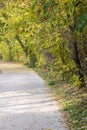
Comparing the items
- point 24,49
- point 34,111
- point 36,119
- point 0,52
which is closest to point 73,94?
point 34,111

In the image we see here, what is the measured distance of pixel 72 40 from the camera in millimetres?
14680

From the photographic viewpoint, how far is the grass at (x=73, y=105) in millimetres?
10312

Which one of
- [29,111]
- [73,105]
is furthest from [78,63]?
[29,111]

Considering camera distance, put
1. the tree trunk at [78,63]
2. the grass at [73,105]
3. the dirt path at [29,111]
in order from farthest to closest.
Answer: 1. the tree trunk at [78,63]
2. the dirt path at [29,111]
3. the grass at [73,105]

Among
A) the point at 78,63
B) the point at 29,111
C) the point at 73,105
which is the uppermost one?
the point at 78,63

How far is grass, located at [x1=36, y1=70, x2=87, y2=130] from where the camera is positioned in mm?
10312

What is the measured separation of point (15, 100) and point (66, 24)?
4074mm

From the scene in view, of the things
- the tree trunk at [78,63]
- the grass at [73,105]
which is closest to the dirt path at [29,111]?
the grass at [73,105]

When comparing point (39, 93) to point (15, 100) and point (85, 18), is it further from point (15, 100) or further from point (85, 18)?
point (85, 18)

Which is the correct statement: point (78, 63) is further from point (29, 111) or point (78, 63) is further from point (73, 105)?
point (29, 111)

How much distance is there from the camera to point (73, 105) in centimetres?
1268

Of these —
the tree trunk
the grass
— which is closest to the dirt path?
the grass

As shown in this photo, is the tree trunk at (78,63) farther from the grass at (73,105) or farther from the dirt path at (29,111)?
the dirt path at (29,111)

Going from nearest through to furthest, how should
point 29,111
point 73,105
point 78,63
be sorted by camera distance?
1. point 73,105
2. point 29,111
3. point 78,63
